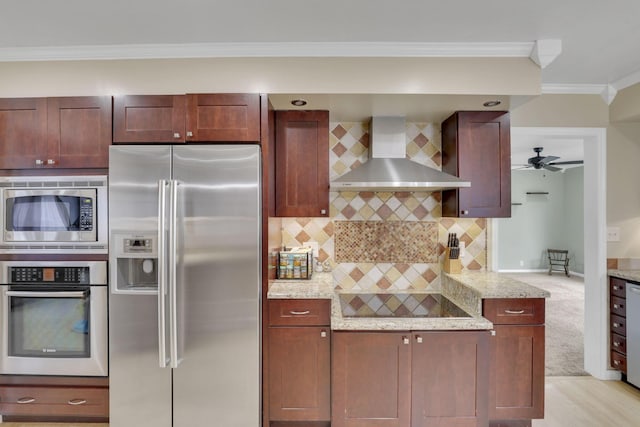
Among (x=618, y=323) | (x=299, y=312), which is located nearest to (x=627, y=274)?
(x=618, y=323)

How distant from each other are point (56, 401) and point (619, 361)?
448 cm

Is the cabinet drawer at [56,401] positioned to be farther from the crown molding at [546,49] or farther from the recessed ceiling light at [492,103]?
the crown molding at [546,49]

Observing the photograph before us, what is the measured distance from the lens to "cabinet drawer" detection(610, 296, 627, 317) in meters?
2.96

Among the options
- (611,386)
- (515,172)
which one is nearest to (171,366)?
(611,386)

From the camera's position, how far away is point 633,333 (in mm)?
2869

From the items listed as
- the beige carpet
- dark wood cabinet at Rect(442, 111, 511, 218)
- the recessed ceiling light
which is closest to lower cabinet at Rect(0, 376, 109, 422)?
dark wood cabinet at Rect(442, 111, 511, 218)

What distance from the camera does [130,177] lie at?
2.24 metres

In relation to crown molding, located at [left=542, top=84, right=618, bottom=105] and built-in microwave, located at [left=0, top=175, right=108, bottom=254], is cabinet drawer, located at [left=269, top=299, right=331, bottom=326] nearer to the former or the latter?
built-in microwave, located at [left=0, top=175, right=108, bottom=254]

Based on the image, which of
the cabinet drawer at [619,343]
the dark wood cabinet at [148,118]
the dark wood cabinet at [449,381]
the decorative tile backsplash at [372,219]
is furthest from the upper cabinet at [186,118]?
the cabinet drawer at [619,343]

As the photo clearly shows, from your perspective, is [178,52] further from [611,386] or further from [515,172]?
[515,172]

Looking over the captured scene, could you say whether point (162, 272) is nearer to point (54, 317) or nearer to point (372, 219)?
point (54, 317)

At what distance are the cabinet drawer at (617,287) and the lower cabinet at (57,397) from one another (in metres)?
4.12

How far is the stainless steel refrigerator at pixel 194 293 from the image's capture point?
221 cm

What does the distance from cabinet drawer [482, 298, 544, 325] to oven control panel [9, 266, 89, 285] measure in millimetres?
2717
